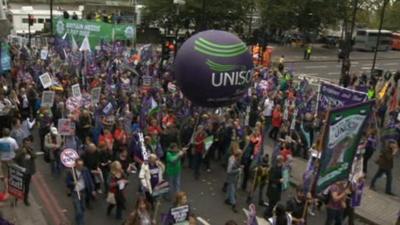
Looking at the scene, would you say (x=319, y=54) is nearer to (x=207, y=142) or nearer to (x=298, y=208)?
(x=207, y=142)

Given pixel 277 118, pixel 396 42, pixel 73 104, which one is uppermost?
pixel 73 104

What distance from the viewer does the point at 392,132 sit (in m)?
16.4

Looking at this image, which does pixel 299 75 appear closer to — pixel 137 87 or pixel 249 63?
pixel 137 87

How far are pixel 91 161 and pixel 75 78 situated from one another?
31.0 feet

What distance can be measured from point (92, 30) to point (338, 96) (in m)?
15.6

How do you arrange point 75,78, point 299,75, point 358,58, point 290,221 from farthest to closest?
1. point 358,58
2. point 299,75
3. point 75,78
4. point 290,221

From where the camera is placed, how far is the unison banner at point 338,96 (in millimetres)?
12094

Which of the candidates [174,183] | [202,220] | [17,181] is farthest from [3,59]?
[202,220]

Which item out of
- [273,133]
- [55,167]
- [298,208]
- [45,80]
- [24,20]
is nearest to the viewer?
[298,208]

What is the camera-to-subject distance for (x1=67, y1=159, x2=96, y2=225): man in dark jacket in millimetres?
10234

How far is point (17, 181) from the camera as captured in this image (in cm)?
1002

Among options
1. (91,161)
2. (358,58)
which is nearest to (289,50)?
(358,58)

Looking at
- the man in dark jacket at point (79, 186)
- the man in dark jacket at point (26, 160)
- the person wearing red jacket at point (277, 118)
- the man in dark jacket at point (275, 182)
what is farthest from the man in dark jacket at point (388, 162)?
the man in dark jacket at point (26, 160)

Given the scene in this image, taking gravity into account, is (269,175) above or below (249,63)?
below
